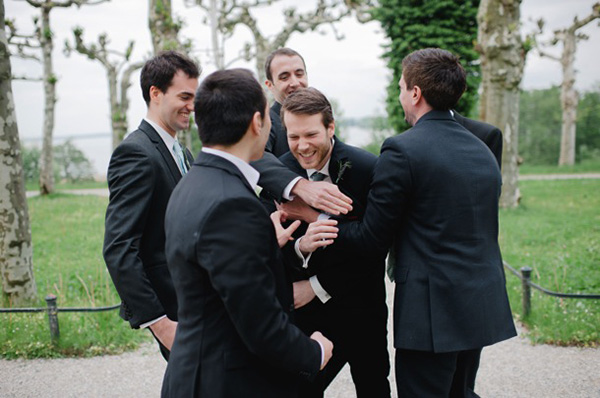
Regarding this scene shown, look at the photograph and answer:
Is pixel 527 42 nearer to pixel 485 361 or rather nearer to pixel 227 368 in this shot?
pixel 485 361

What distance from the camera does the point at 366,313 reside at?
310cm

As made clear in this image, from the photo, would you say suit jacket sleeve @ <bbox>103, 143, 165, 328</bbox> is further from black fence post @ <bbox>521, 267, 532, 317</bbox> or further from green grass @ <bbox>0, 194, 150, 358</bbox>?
black fence post @ <bbox>521, 267, 532, 317</bbox>

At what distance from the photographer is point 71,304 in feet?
22.5

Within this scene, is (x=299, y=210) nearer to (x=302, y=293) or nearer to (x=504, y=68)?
(x=302, y=293)

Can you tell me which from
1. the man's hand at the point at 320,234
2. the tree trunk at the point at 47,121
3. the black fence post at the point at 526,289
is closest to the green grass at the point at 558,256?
the black fence post at the point at 526,289

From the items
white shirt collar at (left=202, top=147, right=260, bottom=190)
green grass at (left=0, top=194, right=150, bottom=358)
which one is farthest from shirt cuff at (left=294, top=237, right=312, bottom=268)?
green grass at (left=0, top=194, right=150, bottom=358)

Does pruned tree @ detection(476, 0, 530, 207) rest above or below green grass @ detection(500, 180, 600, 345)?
above

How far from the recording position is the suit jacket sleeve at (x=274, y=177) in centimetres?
282

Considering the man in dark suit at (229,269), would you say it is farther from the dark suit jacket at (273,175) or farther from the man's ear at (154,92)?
the man's ear at (154,92)

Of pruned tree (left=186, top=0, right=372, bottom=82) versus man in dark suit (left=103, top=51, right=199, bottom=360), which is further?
pruned tree (left=186, top=0, right=372, bottom=82)

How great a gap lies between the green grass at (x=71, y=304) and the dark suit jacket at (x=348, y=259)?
12.1 ft

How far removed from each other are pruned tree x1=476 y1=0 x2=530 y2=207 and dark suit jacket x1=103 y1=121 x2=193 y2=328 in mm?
11811

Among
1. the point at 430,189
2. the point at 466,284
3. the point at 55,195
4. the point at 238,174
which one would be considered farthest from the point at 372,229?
the point at 55,195

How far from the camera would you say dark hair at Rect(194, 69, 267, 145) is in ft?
6.68
